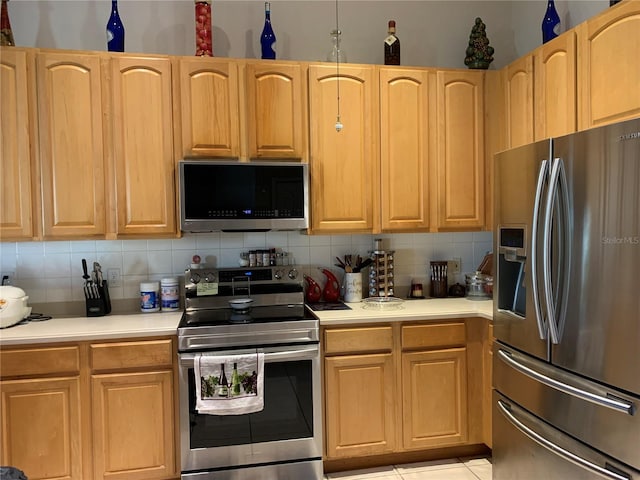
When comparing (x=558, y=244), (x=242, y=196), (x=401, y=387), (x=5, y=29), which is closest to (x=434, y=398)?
(x=401, y=387)

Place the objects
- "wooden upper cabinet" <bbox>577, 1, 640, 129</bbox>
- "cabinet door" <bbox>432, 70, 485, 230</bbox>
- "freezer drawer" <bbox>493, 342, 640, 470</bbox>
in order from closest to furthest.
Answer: "freezer drawer" <bbox>493, 342, 640, 470</bbox>, "wooden upper cabinet" <bbox>577, 1, 640, 129</bbox>, "cabinet door" <bbox>432, 70, 485, 230</bbox>

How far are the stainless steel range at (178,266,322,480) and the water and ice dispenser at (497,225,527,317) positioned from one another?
954 mm

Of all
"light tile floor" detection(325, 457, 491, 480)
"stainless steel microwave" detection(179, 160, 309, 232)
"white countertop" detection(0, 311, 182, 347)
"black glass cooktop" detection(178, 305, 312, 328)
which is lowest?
"light tile floor" detection(325, 457, 491, 480)

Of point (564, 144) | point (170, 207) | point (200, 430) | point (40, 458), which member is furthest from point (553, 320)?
point (40, 458)

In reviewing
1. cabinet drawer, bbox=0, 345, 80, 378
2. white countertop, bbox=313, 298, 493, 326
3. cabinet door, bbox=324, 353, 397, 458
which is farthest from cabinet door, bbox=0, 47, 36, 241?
cabinet door, bbox=324, 353, 397, 458

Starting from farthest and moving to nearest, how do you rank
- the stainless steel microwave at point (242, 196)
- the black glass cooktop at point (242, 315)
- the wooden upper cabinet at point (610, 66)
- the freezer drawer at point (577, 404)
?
the stainless steel microwave at point (242, 196) → the black glass cooktop at point (242, 315) → the wooden upper cabinet at point (610, 66) → the freezer drawer at point (577, 404)

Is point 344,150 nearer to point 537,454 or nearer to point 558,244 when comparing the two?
point 558,244

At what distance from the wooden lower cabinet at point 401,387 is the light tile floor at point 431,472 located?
→ 8 cm

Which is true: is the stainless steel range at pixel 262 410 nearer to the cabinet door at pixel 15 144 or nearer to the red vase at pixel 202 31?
the cabinet door at pixel 15 144

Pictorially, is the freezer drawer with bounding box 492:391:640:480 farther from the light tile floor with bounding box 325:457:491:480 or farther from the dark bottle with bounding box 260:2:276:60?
the dark bottle with bounding box 260:2:276:60

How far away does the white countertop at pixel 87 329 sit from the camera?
2.33 m

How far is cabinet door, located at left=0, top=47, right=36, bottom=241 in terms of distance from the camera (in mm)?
2508

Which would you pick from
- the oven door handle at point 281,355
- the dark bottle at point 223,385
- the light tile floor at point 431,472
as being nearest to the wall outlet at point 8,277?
the oven door handle at point 281,355

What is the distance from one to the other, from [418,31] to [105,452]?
10.5ft
